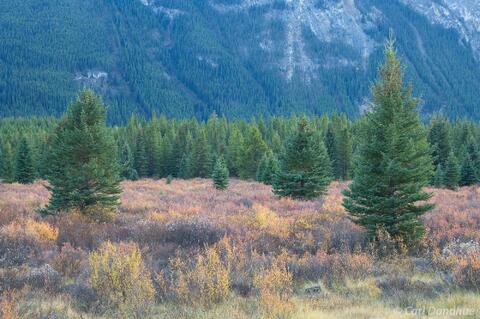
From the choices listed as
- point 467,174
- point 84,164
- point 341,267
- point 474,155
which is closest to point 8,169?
point 84,164

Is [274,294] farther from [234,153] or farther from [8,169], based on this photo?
[234,153]

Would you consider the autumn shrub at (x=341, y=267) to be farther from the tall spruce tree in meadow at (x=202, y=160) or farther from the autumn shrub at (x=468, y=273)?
the tall spruce tree in meadow at (x=202, y=160)

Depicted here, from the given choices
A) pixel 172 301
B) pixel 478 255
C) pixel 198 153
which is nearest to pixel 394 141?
pixel 478 255

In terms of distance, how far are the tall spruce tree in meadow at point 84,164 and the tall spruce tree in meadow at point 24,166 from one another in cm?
3205

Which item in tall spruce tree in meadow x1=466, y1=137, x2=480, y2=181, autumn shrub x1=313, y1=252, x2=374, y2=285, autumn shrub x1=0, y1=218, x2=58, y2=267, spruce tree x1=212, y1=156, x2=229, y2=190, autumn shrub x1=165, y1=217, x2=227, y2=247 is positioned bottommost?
spruce tree x1=212, y1=156, x2=229, y2=190

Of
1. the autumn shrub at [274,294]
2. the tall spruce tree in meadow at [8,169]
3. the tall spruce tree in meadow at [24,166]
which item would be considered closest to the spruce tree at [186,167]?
the tall spruce tree in meadow at [24,166]

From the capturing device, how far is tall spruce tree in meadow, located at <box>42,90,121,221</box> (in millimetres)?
15844

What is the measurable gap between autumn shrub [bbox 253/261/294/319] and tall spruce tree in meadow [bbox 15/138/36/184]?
4240 cm

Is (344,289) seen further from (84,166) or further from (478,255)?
(84,166)

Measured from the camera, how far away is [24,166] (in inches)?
1789

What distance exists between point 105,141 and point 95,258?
8.13 metres

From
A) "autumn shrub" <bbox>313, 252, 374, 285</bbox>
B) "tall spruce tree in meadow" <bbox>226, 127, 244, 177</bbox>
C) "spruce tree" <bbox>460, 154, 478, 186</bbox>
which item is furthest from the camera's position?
"tall spruce tree in meadow" <bbox>226, 127, 244, 177</bbox>

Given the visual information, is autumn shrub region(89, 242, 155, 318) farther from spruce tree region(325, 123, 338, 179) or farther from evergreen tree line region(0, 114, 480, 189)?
spruce tree region(325, 123, 338, 179)

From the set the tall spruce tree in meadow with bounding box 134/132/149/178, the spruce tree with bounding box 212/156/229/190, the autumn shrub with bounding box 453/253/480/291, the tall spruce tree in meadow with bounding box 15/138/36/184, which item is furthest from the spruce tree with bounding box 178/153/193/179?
the autumn shrub with bounding box 453/253/480/291
